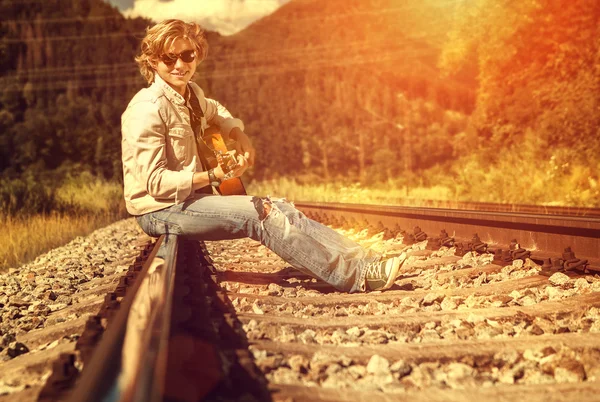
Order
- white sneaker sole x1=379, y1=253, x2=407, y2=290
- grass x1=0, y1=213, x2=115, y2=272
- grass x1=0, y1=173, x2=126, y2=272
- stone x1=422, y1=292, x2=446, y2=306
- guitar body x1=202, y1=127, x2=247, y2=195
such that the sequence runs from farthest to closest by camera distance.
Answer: grass x1=0, y1=173, x2=126, y2=272 < grass x1=0, y1=213, x2=115, y2=272 < guitar body x1=202, y1=127, x2=247, y2=195 < white sneaker sole x1=379, y1=253, x2=407, y2=290 < stone x1=422, y1=292, x2=446, y2=306

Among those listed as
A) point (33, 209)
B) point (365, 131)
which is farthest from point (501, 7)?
point (365, 131)

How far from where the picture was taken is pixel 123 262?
5.91 meters

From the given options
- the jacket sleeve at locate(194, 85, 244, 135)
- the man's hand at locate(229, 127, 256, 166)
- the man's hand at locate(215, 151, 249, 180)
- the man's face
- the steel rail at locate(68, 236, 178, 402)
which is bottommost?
the steel rail at locate(68, 236, 178, 402)

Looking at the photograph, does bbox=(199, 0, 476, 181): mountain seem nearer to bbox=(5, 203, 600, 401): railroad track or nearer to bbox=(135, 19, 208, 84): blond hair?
bbox=(5, 203, 600, 401): railroad track

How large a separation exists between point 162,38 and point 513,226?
3263 millimetres

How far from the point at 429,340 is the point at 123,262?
3.71 m

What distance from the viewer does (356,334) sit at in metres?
2.93

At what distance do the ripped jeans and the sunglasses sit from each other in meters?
0.85

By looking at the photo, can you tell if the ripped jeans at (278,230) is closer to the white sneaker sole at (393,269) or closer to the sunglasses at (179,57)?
the white sneaker sole at (393,269)

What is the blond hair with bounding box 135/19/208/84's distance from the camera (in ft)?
13.6

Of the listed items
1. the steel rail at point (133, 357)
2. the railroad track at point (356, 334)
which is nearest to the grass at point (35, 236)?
the railroad track at point (356, 334)

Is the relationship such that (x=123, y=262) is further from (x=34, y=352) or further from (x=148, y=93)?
(x=34, y=352)

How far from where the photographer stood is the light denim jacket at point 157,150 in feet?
13.0

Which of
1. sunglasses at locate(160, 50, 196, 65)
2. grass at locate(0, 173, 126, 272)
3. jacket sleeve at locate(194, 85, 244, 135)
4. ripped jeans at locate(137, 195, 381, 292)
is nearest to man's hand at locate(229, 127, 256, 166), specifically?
jacket sleeve at locate(194, 85, 244, 135)
